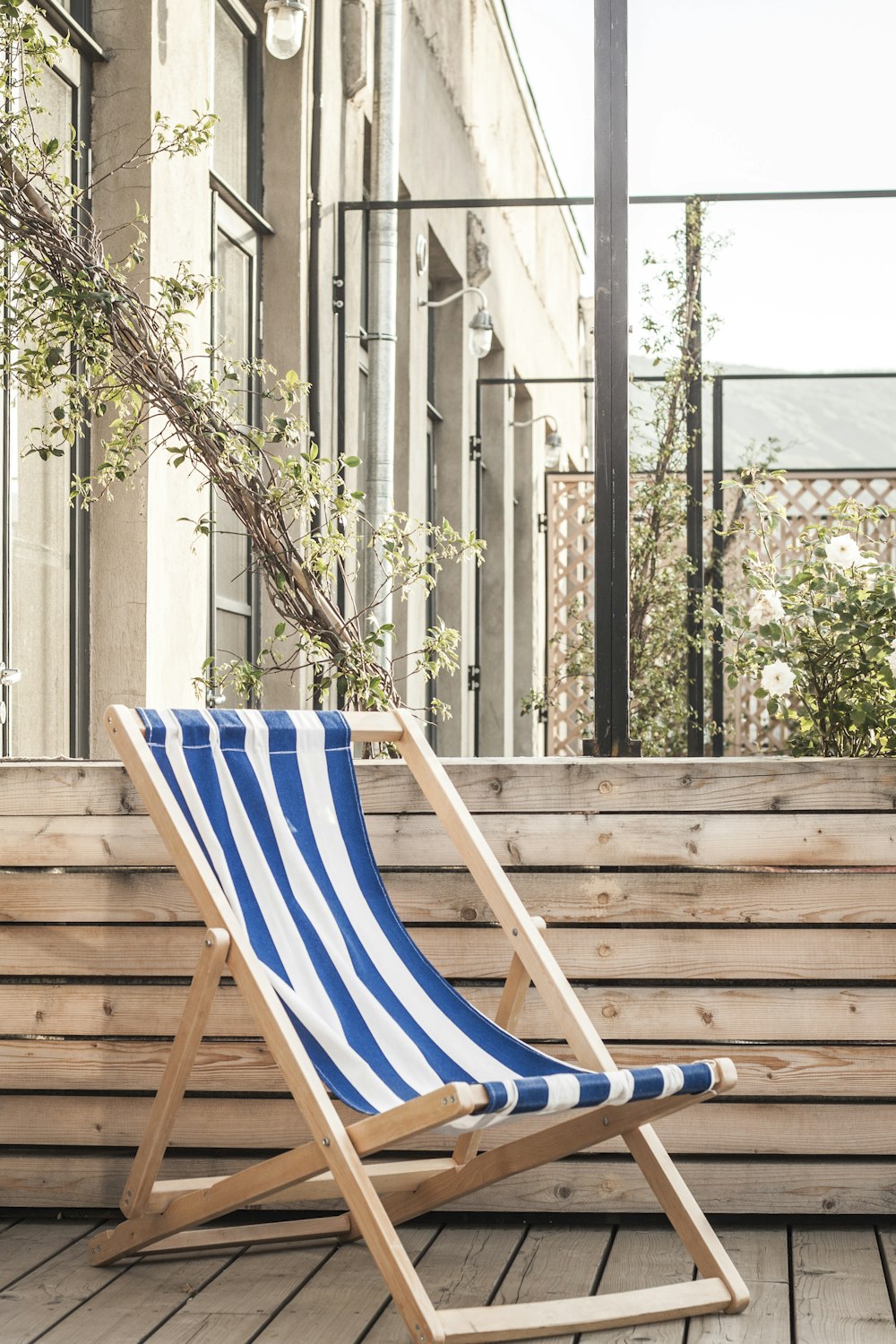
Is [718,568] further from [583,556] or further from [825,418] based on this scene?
[825,418]

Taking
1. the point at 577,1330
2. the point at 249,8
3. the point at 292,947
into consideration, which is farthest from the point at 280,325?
the point at 577,1330

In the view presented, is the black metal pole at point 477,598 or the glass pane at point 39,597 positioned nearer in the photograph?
the glass pane at point 39,597

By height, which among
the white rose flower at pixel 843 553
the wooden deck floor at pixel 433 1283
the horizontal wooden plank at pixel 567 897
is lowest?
the wooden deck floor at pixel 433 1283

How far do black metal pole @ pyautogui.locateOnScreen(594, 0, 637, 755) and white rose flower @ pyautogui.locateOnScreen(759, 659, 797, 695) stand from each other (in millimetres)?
241

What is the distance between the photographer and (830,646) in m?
2.53

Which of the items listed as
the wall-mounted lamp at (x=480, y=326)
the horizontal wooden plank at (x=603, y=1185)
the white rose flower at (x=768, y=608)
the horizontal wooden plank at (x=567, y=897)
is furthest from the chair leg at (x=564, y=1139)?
the wall-mounted lamp at (x=480, y=326)

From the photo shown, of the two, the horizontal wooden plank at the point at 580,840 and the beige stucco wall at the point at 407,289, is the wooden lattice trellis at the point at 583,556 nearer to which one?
the beige stucco wall at the point at 407,289

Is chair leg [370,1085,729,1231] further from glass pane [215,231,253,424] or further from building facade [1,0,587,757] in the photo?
glass pane [215,231,253,424]

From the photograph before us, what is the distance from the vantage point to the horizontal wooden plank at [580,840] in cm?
226

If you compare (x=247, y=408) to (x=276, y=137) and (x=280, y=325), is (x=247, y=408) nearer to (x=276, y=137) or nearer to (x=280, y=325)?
(x=280, y=325)

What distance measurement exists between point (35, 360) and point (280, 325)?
2.09 metres

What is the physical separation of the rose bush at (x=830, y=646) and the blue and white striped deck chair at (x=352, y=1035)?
71 cm

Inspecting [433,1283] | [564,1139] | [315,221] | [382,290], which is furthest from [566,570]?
[564,1139]

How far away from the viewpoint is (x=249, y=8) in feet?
15.1
